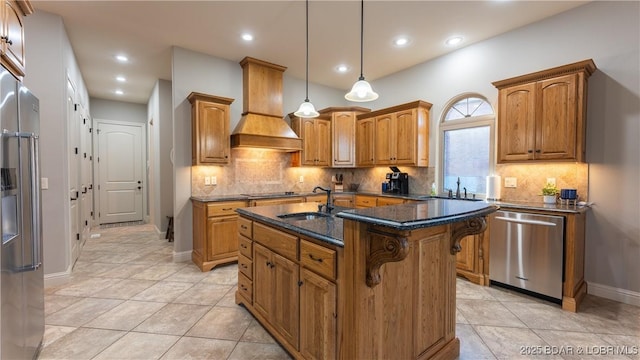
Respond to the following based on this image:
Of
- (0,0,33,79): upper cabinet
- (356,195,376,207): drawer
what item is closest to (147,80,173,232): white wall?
(0,0,33,79): upper cabinet

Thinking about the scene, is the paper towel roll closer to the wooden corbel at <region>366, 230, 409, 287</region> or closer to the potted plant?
the potted plant

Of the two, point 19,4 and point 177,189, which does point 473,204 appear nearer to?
point 19,4

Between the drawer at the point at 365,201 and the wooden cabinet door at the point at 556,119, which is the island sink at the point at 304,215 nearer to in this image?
the drawer at the point at 365,201

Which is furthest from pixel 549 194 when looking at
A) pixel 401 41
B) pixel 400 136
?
pixel 401 41

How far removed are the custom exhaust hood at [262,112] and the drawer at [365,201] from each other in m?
1.39

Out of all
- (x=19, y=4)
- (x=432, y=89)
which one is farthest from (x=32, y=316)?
(x=432, y=89)

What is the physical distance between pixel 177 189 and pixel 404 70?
4271 mm

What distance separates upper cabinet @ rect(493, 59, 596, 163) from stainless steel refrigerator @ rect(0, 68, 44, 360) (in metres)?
4.40

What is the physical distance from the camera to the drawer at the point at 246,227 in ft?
8.17

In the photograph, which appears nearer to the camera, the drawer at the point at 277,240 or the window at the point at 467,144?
the drawer at the point at 277,240

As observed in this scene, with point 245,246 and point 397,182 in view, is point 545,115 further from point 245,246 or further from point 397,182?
point 245,246

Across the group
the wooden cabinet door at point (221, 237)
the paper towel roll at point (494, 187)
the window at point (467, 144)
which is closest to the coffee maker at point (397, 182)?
the window at point (467, 144)

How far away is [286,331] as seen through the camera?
202cm

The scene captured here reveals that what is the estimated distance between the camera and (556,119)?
3.06 meters
